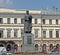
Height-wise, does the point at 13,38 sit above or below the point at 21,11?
below

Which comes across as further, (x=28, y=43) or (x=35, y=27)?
(x=35, y=27)

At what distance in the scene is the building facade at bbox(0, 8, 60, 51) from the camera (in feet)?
273

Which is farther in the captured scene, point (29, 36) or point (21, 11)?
point (21, 11)

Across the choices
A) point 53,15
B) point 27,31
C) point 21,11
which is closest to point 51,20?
point 53,15

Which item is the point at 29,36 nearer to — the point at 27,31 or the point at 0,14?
the point at 27,31

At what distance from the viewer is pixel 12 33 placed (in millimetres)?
83875

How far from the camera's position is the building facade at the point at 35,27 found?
8325cm

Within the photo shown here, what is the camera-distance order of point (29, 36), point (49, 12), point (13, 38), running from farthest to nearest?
point (49, 12)
point (13, 38)
point (29, 36)

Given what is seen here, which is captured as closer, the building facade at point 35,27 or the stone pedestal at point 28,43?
the stone pedestal at point 28,43

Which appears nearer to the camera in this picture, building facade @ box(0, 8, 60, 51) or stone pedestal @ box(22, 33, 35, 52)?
stone pedestal @ box(22, 33, 35, 52)

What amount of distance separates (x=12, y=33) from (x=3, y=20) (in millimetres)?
3984

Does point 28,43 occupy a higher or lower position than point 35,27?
lower

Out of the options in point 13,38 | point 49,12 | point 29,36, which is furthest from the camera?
point 49,12

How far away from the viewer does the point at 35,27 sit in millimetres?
84750
